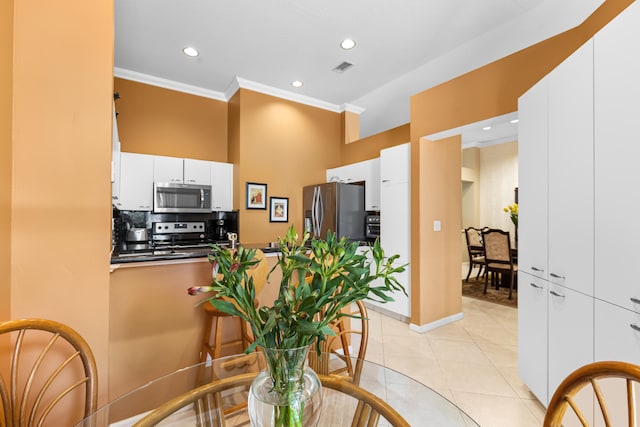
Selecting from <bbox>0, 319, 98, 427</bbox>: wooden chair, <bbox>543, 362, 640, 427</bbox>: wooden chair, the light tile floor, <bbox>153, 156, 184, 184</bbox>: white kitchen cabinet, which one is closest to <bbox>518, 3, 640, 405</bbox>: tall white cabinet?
the light tile floor

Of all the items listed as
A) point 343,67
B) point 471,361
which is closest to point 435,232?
point 471,361

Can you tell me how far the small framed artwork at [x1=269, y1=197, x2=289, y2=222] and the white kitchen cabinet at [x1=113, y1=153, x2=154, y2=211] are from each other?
1.62 metres

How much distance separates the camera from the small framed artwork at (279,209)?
4531 millimetres

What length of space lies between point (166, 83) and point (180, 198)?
65.7 inches

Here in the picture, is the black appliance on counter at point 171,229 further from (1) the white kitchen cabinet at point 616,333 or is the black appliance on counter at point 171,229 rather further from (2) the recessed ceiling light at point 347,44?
(1) the white kitchen cabinet at point 616,333

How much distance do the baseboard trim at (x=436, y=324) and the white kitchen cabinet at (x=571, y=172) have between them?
70.3 inches

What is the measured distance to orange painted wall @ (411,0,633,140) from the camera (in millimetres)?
2141

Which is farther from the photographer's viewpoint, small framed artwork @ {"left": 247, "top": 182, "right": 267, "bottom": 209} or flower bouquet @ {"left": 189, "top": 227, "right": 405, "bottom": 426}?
small framed artwork @ {"left": 247, "top": 182, "right": 267, "bottom": 209}

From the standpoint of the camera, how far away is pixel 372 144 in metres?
4.70

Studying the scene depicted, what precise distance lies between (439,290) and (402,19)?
2960 millimetres

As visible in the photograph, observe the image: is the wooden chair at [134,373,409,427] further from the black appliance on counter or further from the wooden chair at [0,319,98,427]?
the black appliance on counter

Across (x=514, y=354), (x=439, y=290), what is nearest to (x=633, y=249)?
(x=514, y=354)

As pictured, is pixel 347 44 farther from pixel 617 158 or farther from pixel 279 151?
pixel 617 158

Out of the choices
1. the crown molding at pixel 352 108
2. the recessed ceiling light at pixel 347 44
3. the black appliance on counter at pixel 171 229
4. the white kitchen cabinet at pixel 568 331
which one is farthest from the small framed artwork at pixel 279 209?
the white kitchen cabinet at pixel 568 331
